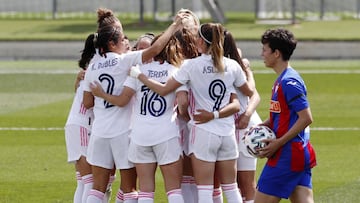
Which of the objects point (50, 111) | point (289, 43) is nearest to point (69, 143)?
point (289, 43)

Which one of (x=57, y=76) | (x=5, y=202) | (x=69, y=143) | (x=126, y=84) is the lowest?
(x=57, y=76)

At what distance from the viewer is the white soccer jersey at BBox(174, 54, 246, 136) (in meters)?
9.98

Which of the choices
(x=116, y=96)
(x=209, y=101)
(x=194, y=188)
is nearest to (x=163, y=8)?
(x=194, y=188)

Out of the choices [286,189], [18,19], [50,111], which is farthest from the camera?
[18,19]

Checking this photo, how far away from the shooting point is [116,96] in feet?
33.7

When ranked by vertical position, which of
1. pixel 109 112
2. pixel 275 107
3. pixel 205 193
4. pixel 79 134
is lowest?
pixel 205 193

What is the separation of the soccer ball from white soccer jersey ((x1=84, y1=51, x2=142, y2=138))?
1.30 metres

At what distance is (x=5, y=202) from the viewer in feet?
41.2

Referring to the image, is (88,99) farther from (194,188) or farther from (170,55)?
(194,188)

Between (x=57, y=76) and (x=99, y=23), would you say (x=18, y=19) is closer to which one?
(x=57, y=76)

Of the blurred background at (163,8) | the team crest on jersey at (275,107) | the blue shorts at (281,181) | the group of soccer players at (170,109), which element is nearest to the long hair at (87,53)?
the group of soccer players at (170,109)

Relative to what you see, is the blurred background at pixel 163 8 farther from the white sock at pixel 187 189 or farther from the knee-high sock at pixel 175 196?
the knee-high sock at pixel 175 196

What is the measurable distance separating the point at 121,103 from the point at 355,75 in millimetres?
16361

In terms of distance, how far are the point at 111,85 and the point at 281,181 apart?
201 centimetres
